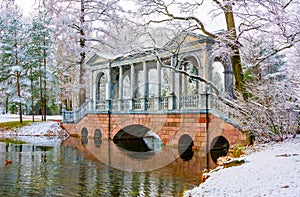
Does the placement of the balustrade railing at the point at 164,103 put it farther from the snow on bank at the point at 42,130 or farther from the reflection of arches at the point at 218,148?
the snow on bank at the point at 42,130

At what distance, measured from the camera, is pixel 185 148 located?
15445 mm

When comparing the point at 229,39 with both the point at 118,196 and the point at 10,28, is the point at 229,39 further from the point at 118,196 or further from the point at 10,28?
the point at 10,28

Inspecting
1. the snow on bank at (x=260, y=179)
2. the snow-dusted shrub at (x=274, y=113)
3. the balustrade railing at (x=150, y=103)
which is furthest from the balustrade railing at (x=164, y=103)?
the snow on bank at (x=260, y=179)

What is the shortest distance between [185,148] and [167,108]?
2.01 m

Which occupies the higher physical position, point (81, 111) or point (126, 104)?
point (126, 104)

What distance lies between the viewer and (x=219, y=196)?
4988mm

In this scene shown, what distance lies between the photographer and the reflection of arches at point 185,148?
13.1 m

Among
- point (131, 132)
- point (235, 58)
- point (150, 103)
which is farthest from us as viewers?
point (131, 132)

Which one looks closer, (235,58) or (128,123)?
(235,58)

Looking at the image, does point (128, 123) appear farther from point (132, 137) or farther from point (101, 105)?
point (132, 137)

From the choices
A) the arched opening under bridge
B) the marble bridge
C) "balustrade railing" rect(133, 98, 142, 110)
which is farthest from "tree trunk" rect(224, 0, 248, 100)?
the arched opening under bridge

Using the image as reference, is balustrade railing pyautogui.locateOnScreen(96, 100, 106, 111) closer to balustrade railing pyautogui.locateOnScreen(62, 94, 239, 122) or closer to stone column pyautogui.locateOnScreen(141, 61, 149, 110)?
balustrade railing pyautogui.locateOnScreen(62, 94, 239, 122)

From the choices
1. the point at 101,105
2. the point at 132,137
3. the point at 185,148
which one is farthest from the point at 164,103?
the point at 132,137

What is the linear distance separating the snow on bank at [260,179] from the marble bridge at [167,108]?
4.81 meters
